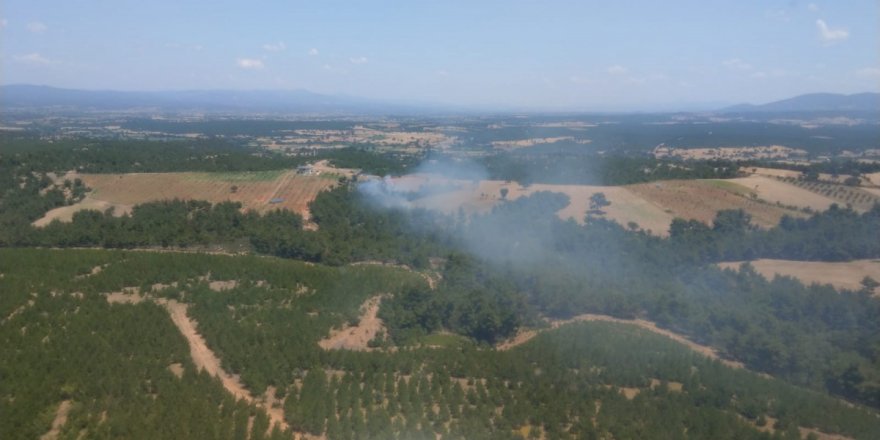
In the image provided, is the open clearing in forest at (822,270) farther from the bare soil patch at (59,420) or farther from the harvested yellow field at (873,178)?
the bare soil patch at (59,420)

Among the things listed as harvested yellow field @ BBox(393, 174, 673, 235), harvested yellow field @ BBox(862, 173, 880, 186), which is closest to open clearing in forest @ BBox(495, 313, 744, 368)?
harvested yellow field @ BBox(393, 174, 673, 235)

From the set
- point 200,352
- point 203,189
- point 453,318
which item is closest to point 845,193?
point 453,318

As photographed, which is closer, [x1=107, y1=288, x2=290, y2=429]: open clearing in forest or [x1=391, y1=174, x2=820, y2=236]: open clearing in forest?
[x1=107, y1=288, x2=290, y2=429]: open clearing in forest

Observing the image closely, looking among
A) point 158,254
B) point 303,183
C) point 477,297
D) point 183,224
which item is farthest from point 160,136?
point 477,297

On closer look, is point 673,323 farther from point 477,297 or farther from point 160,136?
point 160,136

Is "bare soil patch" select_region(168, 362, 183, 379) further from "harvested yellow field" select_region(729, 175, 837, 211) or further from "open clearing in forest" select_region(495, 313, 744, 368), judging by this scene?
"harvested yellow field" select_region(729, 175, 837, 211)
